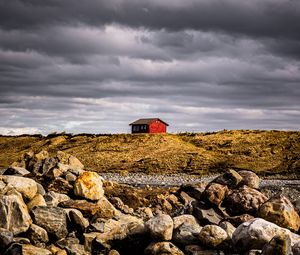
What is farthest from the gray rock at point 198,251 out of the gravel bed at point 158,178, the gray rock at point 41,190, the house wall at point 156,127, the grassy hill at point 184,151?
the house wall at point 156,127

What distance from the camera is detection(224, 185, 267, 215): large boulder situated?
59.6ft

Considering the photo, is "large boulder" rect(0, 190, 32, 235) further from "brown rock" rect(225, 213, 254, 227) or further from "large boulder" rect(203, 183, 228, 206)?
"brown rock" rect(225, 213, 254, 227)

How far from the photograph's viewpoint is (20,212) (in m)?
17.3

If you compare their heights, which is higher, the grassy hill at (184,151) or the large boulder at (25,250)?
the grassy hill at (184,151)

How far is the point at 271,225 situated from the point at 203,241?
2.12 m

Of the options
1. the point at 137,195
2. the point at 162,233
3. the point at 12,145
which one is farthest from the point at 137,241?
the point at 12,145

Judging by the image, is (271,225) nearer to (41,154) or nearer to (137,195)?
(137,195)

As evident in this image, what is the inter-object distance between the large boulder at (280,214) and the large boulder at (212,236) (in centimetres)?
208

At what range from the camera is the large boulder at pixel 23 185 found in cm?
1942

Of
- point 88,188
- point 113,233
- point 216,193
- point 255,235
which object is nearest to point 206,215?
point 216,193

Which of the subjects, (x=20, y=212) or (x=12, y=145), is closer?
(x=20, y=212)

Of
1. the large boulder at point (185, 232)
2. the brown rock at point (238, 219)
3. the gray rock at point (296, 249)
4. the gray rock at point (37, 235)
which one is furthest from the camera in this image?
the brown rock at point (238, 219)

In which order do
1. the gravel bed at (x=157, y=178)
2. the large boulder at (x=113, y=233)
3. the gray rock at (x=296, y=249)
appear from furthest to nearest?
1. the gravel bed at (x=157, y=178)
2. the large boulder at (x=113, y=233)
3. the gray rock at (x=296, y=249)

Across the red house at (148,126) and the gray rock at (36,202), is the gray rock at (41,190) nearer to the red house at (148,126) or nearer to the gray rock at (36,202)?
the gray rock at (36,202)
